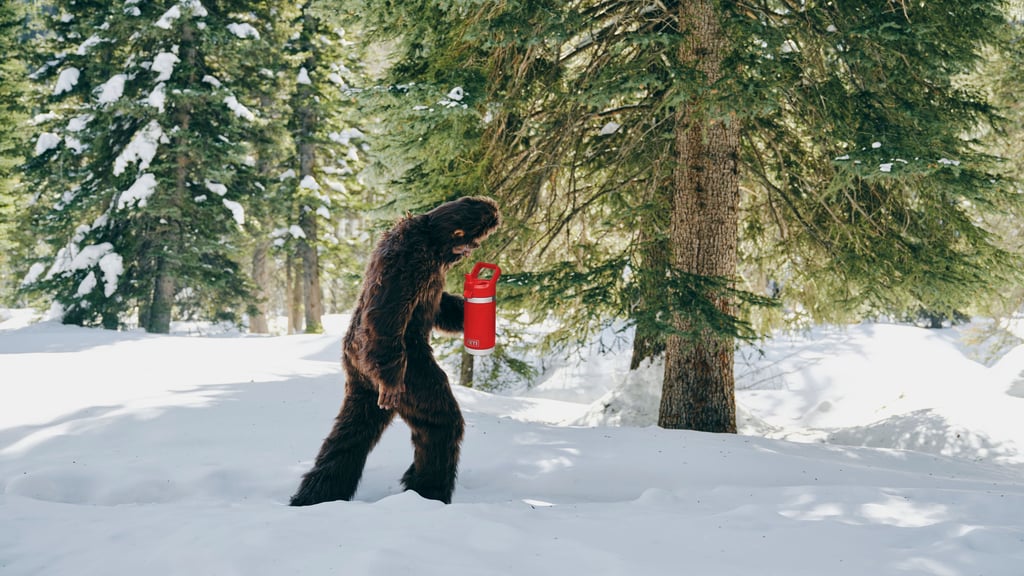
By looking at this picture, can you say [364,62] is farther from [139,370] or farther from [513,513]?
[513,513]

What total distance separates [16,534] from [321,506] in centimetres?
150

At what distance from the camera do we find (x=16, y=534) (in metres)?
3.43

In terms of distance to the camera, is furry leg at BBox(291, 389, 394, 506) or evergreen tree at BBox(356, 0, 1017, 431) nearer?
furry leg at BBox(291, 389, 394, 506)

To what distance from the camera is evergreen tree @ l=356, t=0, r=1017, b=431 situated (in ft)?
19.5

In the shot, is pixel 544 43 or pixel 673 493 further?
pixel 544 43

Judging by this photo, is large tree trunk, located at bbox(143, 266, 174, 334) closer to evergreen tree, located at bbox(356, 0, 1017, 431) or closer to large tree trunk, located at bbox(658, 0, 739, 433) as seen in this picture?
evergreen tree, located at bbox(356, 0, 1017, 431)

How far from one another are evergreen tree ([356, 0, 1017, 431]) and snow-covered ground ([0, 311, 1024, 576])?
149 cm

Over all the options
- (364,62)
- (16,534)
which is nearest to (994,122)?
(16,534)

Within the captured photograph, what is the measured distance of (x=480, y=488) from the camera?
203 inches

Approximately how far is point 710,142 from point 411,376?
431 centimetres

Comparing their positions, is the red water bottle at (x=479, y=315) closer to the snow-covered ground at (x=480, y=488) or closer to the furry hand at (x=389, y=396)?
the furry hand at (x=389, y=396)

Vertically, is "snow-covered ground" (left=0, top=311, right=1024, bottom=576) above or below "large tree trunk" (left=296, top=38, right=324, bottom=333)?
below

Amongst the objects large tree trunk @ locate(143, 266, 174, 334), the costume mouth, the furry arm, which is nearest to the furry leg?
the furry arm

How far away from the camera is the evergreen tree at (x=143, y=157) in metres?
15.3
